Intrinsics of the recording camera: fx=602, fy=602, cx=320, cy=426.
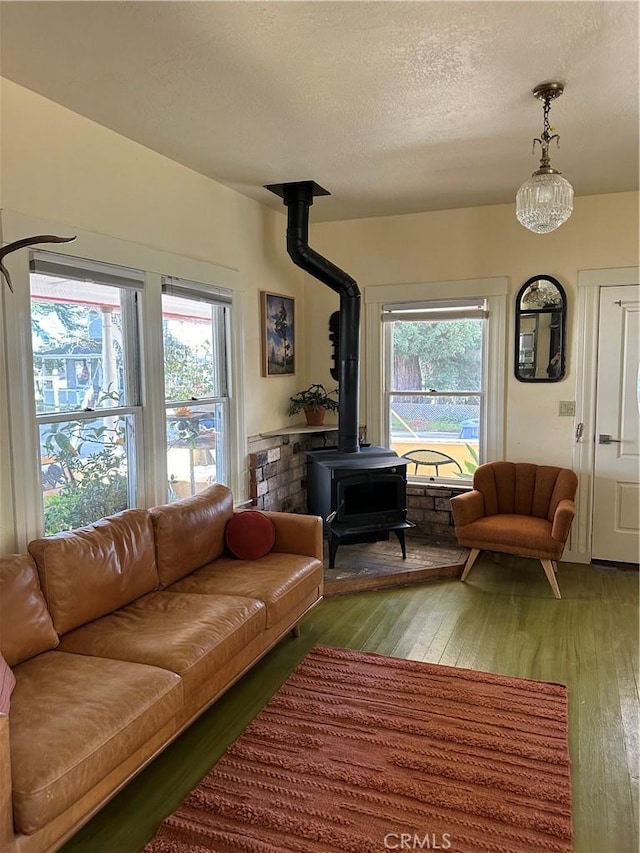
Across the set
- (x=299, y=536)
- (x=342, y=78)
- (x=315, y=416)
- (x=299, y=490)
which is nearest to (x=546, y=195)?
(x=342, y=78)

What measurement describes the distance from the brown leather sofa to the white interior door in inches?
89.0

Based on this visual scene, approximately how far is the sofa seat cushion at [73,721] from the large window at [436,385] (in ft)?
10.4

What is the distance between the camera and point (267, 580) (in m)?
2.92

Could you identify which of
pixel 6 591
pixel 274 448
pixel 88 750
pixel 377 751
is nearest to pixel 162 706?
pixel 88 750

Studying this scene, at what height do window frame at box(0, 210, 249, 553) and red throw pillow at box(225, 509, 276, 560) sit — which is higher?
window frame at box(0, 210, 249, 553)

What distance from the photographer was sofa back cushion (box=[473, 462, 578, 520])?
421cm

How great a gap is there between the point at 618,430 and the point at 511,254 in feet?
4.85

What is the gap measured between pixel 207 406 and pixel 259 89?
1930mm

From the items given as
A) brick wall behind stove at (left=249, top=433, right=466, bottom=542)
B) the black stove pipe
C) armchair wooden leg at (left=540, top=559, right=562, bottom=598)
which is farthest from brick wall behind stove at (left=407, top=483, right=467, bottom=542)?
armchair wooden leg at (left=540, top=559, right=562, bottom=598)

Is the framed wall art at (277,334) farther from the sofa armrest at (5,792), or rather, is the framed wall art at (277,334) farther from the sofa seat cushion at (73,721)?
the sofa armrest at (5,792)

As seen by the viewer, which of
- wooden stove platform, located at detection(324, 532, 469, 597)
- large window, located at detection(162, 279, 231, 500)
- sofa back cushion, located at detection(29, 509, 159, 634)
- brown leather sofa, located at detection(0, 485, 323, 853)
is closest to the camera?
brown leather sofa, located at detection(0, 485, 323, 853)

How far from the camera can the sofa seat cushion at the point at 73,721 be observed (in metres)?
1.56

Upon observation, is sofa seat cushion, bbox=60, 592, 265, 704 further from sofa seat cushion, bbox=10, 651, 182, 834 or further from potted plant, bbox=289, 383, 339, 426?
potted plant, bbox=289, 383, 339, 426

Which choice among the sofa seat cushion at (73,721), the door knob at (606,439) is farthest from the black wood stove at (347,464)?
the sofa seat cushion at (73,721)
